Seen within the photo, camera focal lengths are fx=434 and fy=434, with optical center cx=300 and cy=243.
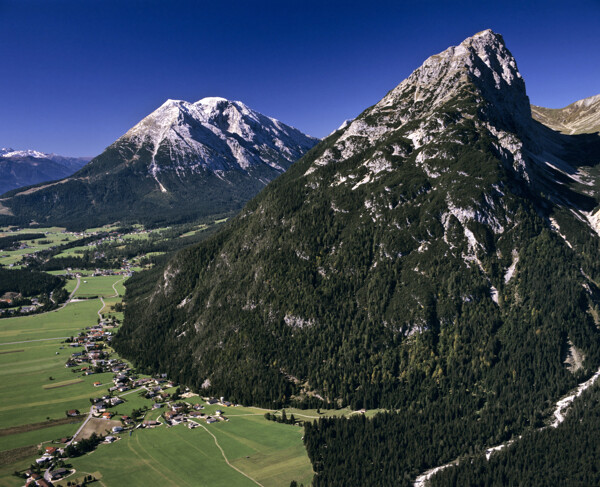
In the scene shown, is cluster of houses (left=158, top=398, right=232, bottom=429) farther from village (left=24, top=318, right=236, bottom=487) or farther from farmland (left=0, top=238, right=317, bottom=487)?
farmland (left=0, top=238, right=317, bottom=487)

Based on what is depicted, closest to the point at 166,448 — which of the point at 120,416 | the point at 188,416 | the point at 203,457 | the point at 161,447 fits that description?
the point at 161,447

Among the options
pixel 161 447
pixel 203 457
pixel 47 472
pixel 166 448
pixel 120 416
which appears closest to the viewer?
pixel 47 472

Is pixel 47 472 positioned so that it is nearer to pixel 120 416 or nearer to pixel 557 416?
pixel 120 416

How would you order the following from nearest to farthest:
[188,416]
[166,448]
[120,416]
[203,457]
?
[203,457]
[166,448]
[120,416]
[188,416]

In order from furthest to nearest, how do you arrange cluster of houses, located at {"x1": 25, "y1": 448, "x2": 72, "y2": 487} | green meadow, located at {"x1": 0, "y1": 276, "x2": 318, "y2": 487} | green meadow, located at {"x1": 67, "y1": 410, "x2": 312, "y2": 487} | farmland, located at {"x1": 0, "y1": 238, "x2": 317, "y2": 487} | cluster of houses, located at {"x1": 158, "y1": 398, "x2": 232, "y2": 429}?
1. cluster of houses, located at {"x1": 158, "y1": 398, "x2": 232, "y2": 429}
2. farmland, located at {"x1": 0, "y1": 238, "x2": 317, "y2": 487}
3. green meadow, located at {"x1": 0, "y1": 276, "x2": 318, "y2": 487}
4. green meadow, located at {"x1": 67, "y1": 410, "x2": 312, "y2": 487}
5. cluster of houses, located at {"x1": 25, "y1": 448, "x2": 72, "y2": 487}

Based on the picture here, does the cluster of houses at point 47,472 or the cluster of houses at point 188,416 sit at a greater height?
the cluster of houses at point 188,416

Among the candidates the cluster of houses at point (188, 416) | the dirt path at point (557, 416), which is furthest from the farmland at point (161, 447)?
the dirt path at point (557, 416)

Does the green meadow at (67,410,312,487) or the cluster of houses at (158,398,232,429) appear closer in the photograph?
the green meadow at (67,410,312,487)

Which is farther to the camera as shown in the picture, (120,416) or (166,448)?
(120,416)

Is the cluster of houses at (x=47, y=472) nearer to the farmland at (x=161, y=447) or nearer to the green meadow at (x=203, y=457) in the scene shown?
the farmland at (x=161, y=447)

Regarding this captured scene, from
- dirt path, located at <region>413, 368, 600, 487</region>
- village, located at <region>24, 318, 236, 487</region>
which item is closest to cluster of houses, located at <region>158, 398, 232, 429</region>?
village, located at <region>24, 318, 236, 487</region>
